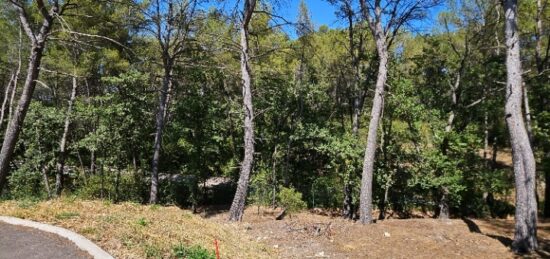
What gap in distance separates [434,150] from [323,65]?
8454 millimetres

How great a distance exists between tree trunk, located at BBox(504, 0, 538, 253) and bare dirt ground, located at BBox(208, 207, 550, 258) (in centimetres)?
43

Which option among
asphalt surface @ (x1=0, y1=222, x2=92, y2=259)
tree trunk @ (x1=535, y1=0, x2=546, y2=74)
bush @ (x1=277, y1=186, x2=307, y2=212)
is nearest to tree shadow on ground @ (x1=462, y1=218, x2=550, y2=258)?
bush @ (x1=277, y1=186, x2=307, y2=212)

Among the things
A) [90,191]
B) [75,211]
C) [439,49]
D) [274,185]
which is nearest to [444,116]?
[439,49]

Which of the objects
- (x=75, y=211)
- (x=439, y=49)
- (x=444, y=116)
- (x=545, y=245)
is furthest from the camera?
(x=439, y=49)

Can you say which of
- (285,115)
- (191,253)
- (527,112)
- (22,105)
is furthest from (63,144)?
(527,112)

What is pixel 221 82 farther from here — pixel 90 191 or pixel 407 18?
pixel 407 18

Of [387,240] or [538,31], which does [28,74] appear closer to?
[387,240]

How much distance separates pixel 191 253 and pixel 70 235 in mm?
1691

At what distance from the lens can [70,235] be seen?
227 inches

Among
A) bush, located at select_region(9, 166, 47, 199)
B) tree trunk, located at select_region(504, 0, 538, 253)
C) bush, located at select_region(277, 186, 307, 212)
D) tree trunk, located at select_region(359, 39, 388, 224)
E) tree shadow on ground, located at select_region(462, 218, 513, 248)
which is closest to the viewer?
tree trunk, located at select_region(504, 0, 538, 253)

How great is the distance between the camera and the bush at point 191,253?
5.47 metres

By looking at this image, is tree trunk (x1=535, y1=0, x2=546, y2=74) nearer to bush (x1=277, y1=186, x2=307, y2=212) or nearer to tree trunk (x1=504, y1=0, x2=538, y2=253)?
tree trunk (x1=504, y1=0, x2=538, y2=253)

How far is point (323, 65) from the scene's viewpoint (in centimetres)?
2184

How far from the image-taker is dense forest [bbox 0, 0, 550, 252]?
15.4 metres
